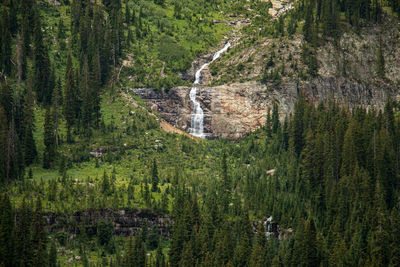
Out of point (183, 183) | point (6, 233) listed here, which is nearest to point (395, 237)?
point (183, 183)

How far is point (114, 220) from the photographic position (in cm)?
15875

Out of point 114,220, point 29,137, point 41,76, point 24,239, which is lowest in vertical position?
point 114,220

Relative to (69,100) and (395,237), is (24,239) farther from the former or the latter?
(395,237)

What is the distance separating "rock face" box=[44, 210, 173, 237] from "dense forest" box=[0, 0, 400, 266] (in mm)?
496

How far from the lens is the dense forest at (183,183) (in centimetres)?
14588

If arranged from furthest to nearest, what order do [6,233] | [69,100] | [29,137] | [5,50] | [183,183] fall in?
[5,50] < [69,100] < [29,137] < [183,183] < [6,233]

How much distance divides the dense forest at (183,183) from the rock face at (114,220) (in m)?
0.50

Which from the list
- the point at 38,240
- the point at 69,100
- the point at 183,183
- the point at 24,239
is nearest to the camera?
the point at 24,239

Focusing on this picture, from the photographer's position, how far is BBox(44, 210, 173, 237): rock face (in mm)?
153000

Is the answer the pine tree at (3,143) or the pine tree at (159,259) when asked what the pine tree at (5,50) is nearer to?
the pine tree at (3,143)

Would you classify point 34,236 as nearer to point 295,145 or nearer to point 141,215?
point 141,215

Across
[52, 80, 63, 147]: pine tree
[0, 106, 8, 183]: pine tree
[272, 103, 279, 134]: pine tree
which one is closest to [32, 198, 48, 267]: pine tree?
[0, 106, 8, 183]: pine tree

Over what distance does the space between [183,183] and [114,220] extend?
729 inches

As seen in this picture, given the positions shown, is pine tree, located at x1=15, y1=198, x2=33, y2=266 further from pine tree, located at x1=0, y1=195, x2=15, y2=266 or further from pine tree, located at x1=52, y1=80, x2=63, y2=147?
pine tree, located at x1=52, y1=80, x2=63, y2=147
